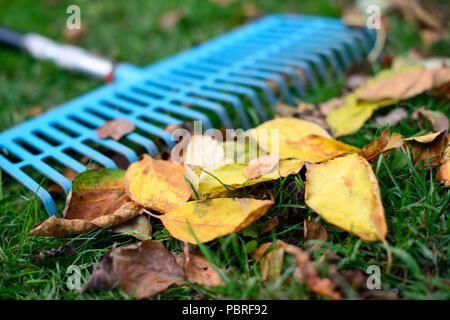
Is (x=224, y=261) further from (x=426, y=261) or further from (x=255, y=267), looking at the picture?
(x=426, y=261)

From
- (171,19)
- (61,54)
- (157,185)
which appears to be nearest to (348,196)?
(157,185)

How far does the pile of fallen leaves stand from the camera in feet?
3.16

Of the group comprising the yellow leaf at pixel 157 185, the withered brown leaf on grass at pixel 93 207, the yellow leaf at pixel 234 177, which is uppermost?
the yellow leaf at pixel 234 177

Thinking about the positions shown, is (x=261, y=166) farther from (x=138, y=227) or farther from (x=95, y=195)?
(x=95, y=195)

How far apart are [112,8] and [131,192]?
2.53 m

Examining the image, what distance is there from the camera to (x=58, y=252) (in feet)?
3.56

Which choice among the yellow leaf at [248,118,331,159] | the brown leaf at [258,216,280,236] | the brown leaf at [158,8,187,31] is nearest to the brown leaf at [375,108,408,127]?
the yellow leaf at [248,118,331,159]

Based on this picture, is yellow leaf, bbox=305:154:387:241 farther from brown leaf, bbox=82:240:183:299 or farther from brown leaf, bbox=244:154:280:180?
brown leaf, bbox=82:240:183:299

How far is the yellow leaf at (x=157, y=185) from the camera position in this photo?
115 cm

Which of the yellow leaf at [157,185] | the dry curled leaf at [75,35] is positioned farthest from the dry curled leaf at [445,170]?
the dry curled leaf at [75,35]

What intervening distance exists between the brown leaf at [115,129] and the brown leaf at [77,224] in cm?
47

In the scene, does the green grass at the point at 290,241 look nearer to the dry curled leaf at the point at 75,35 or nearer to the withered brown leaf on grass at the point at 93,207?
the withered brown leaf on grass at the point at 93,207

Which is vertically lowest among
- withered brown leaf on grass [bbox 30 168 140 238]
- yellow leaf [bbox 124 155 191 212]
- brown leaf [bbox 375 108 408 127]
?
withered brown leaf on grass [bbox 30 168 140 238]

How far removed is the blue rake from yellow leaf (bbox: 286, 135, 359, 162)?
45 cm
